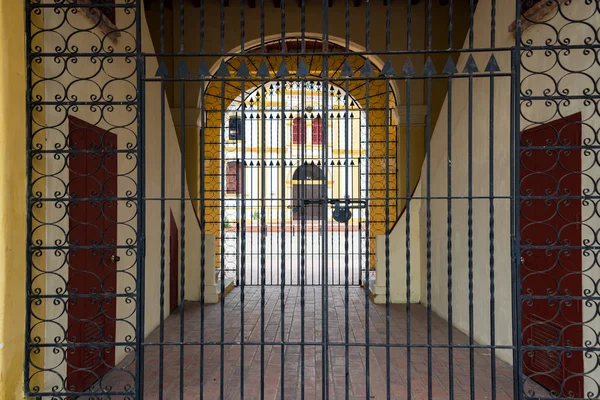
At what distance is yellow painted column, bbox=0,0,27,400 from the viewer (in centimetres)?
274

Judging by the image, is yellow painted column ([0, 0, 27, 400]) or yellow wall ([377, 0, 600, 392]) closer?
yellow painted column ([0, 0, 27, 400])

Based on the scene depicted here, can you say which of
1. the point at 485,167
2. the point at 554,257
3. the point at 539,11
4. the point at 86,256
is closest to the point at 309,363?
the point at 86,256

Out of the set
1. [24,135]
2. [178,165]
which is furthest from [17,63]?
[178,165]

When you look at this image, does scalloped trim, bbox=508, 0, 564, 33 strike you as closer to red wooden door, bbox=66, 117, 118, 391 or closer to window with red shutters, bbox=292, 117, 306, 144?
window with red shutters, bbox=292, 117, 306, 144

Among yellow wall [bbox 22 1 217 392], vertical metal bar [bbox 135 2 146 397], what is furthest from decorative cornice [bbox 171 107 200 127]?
vertical metal bar [bbox 135 2 146 397]

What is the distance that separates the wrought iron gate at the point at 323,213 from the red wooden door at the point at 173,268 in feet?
0.25

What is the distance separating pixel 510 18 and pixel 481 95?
860 millimetres

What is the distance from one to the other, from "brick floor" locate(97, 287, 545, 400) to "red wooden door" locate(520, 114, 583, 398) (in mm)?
315

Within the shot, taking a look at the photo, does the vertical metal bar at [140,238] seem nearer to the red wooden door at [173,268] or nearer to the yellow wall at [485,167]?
the yellow wall at [485,167]

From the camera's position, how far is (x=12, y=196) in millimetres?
2828

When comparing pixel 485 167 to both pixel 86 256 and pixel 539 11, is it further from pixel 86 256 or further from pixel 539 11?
pixel 86 256

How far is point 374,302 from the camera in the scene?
24.7ft

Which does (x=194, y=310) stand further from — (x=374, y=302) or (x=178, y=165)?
(x=374, y=302)

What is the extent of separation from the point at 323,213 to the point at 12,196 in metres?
1.92
